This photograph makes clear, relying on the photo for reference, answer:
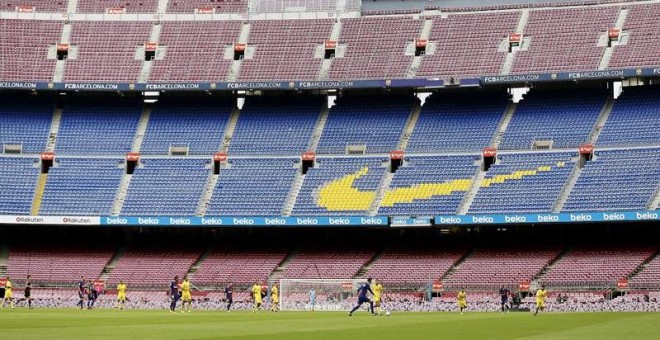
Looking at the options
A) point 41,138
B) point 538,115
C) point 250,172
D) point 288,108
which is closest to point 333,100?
point 288,108

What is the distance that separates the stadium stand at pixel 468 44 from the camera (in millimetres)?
79750

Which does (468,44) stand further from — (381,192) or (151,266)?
(151,266)

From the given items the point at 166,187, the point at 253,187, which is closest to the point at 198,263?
the point at 166,187

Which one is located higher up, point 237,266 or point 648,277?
point 237,266

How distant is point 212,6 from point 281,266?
22.6 meters

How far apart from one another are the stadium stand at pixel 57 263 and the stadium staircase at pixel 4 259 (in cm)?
22

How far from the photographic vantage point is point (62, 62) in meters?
84.4

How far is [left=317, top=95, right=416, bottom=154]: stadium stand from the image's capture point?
261 ft

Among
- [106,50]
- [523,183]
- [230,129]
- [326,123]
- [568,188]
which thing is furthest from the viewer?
[106,50]

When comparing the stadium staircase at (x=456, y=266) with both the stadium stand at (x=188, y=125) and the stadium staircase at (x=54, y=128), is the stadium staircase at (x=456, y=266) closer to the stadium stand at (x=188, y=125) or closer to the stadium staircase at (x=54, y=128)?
the stadium stand at (x=188, y=125)

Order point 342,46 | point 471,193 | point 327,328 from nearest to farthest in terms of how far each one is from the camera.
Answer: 1. point 327,328
2. point 471,193
3. point 342,46

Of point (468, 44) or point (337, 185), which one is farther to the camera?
point (468, 44)

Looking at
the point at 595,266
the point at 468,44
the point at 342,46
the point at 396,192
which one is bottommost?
the point at 595,266

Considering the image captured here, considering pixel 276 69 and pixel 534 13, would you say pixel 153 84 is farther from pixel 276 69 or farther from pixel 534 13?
pixel 534 13
